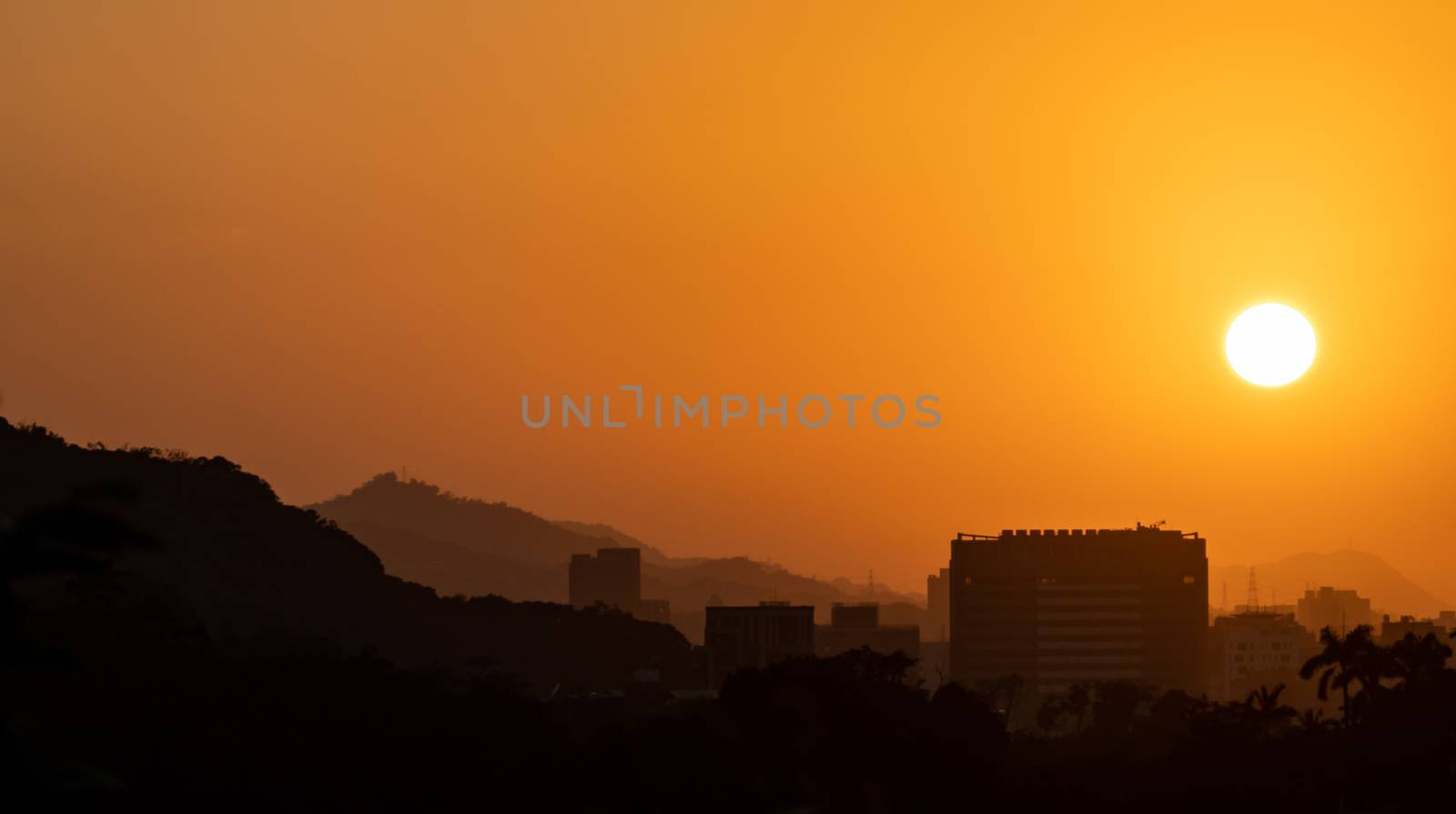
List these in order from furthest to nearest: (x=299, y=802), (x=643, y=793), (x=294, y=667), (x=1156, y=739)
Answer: (x=1156, y=739) → (x=294, y=667) → (x=643, y=793) → (x=299, y=802)

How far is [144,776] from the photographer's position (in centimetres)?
6350

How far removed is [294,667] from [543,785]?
120ft

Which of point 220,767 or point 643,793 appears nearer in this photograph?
point 220,767

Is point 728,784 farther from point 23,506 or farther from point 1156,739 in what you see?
point 23,506

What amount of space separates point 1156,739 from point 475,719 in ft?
226

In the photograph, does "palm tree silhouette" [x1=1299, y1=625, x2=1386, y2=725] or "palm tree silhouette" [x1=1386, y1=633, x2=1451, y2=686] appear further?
"palm tree silhouette" [x1=1386, y1=633, x2=1451, y2=686]

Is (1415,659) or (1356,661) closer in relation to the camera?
(1356,661)

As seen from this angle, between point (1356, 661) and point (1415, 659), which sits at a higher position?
point (1415, 659)

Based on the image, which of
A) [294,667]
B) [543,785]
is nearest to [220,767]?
[543,785]

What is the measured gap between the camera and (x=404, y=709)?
4269 inches

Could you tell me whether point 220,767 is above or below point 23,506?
below

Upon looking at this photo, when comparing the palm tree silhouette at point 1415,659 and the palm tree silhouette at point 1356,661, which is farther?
the palm tree silhouette at point 1415,659

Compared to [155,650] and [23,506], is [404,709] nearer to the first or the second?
[155,650]

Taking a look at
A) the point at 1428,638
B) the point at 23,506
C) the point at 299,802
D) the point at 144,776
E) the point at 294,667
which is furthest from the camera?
the point at 23,506
